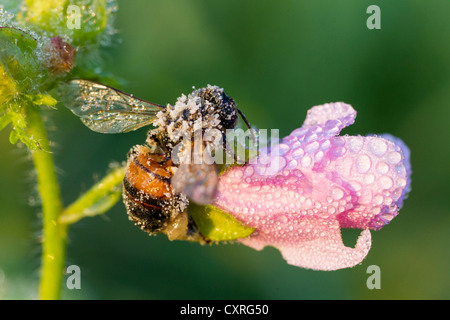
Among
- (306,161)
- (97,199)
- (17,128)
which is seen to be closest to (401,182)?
(306,161)

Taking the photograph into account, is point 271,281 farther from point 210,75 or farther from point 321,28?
point 321,28

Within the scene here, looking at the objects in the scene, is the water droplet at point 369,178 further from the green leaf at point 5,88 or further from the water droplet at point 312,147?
the green leaf at point 5,88

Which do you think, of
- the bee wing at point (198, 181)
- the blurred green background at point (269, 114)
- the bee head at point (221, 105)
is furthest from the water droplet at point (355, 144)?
the blurred green background at point (269, 114)

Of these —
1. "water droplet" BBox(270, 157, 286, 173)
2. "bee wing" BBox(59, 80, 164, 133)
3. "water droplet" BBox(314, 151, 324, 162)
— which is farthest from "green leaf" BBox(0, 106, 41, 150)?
"water droplet" BBox(314, 151, 324, 162)

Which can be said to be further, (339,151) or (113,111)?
(113,111)

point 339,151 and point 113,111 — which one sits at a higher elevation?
point 113,111

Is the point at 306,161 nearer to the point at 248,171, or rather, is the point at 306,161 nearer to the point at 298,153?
the point at 298,153
